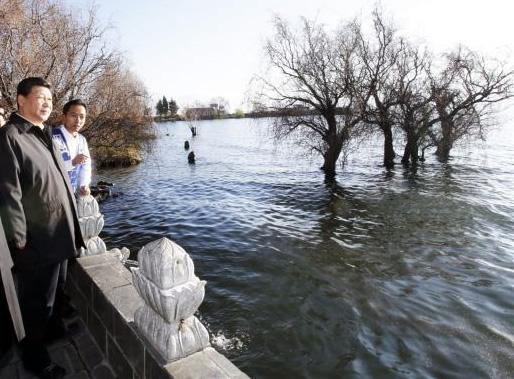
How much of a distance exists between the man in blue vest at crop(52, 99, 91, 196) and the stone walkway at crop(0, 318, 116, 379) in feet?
6.19

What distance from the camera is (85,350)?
138 inches

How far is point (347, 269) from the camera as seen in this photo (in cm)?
830

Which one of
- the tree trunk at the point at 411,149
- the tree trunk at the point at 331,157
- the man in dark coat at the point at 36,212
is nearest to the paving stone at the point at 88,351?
the man in dark coat at the point at 36,212

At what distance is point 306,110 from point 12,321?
20599 mm

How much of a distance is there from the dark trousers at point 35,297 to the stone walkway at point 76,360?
34 centimetres

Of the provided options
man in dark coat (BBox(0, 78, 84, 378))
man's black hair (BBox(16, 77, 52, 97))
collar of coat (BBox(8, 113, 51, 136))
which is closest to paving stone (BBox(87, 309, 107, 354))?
man in dark coat (BBox(0, 78, 84, 378))

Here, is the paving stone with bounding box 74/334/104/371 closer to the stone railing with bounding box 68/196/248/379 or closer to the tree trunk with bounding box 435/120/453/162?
the stone railing with bounding box 68/196/248/379

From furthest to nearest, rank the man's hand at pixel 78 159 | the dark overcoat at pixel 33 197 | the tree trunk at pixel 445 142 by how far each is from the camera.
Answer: the tree trunk at pixel 445 142, the man's hand at pixel 78 159, the dark overcoat at pixel 33 197

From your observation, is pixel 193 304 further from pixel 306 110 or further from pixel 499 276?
pixel 306 110

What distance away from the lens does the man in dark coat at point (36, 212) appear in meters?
2.76

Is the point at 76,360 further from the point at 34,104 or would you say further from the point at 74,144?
the point at 74,144

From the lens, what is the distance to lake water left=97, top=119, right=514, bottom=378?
536cm

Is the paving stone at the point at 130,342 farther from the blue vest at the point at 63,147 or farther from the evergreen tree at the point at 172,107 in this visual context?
the evergreen tree at the point at 172,107

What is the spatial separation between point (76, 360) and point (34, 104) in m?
2.28
